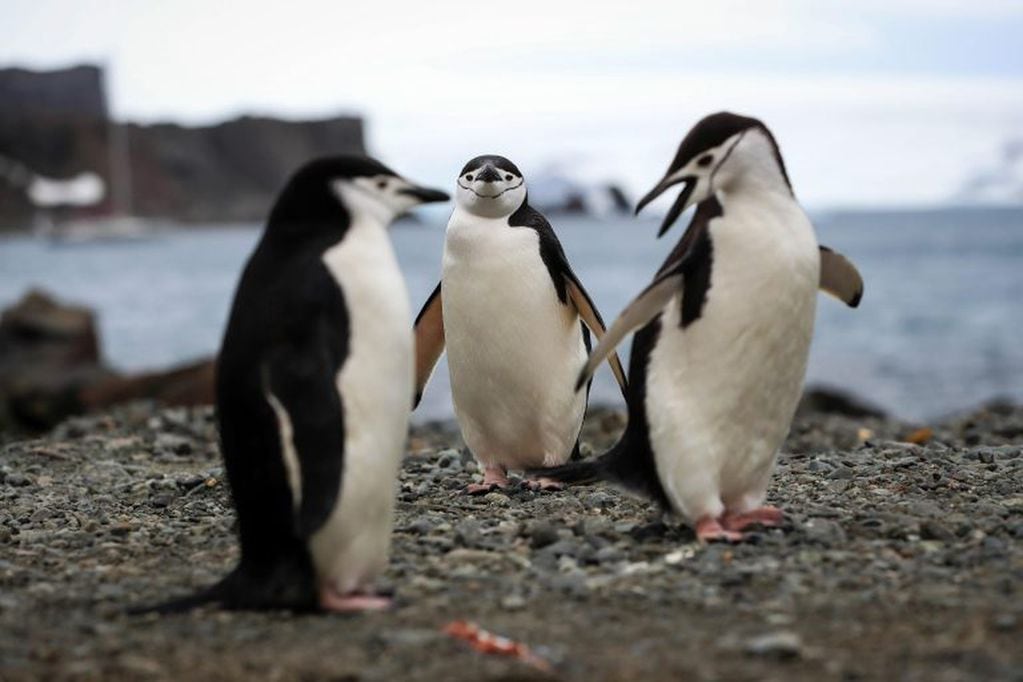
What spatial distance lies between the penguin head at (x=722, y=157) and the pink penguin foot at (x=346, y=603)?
169cm

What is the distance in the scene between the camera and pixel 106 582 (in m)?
5.21

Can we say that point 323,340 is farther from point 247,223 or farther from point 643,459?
point 247,223

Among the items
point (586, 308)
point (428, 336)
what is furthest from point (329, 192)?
point (428, 336)

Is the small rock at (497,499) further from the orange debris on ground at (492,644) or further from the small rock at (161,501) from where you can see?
the orange debris on ground at (492,644)

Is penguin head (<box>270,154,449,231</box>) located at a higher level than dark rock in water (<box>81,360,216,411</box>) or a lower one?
higher

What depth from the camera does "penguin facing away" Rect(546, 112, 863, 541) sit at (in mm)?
5199

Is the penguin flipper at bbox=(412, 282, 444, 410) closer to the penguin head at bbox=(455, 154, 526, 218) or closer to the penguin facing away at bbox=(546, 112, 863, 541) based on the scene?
the penguin head at bbox=(455, 154, 526, 218)

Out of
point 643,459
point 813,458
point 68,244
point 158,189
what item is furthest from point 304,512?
point 158,189

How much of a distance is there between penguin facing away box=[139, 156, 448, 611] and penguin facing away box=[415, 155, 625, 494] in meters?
2.13

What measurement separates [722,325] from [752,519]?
2.70 feet

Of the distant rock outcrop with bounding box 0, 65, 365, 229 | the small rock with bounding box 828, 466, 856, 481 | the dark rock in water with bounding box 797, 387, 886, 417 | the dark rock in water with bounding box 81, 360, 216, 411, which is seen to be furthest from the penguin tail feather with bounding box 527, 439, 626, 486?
the distant rock outcrop with bounding box 0, 65, 365, 229

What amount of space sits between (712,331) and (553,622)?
4.34 feet

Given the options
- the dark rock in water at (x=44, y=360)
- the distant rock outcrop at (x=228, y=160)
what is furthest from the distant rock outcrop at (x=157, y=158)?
the dark rock in water at (x=44, y=360)

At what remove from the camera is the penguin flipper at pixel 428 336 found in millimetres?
7465
